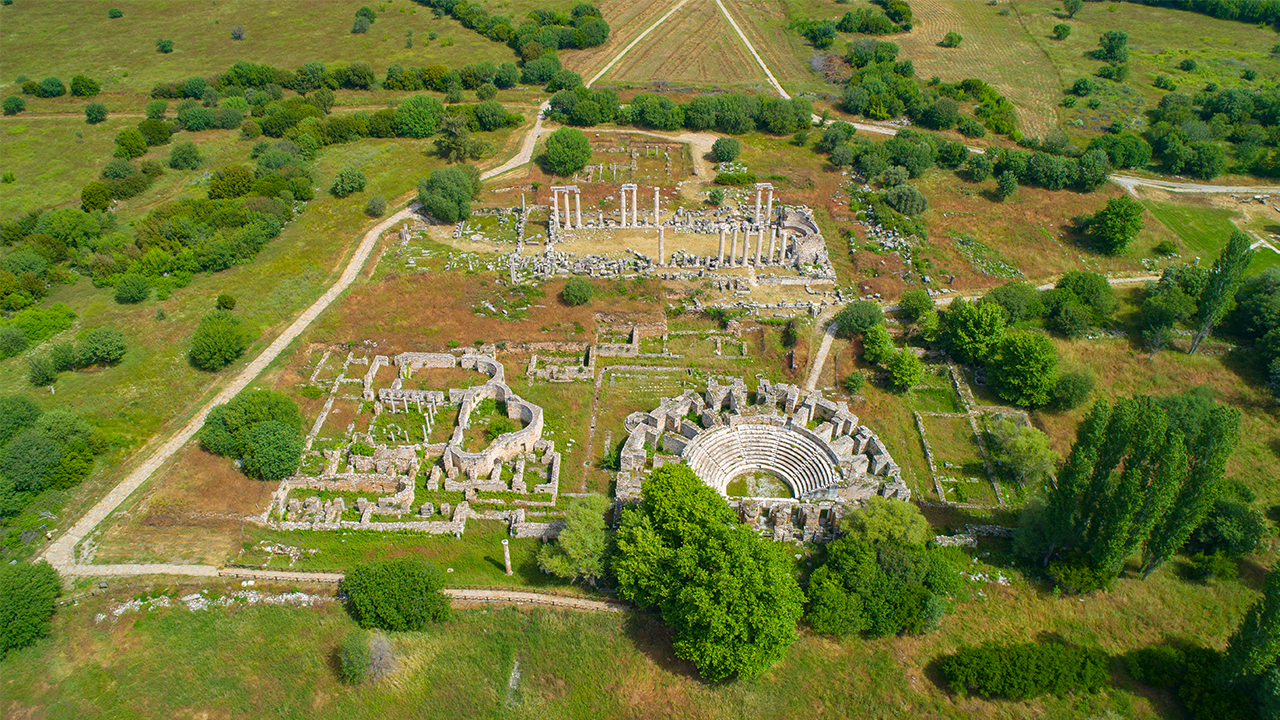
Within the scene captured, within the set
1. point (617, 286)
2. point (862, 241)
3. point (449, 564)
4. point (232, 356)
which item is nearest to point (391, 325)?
point (232, 356)

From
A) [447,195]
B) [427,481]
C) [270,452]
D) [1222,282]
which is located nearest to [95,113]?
[447,195]

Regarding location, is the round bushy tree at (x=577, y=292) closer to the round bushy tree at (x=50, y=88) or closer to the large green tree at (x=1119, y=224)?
the large green tree at (x=1119, y=224)

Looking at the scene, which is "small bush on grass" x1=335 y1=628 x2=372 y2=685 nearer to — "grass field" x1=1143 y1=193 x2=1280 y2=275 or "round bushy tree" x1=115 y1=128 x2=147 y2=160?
"round bushy tree" x1=115 y1=128 x2=147 y2=160

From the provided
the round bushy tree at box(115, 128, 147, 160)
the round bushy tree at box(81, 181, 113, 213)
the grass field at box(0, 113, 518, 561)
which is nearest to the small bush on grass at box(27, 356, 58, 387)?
the grass field at box(0, 113, 518, 561)

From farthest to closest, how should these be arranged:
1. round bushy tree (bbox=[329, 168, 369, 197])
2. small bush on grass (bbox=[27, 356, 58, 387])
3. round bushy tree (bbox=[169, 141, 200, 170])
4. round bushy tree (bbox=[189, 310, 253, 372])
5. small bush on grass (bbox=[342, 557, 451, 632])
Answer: round bushy tree (bbox=[169, 141, 200, 170]) → round bushy tree (bbox=[329, 168, 369, 197]) → round bushy tree (bbox=[189, 310, 253, 372]) → small bush on grass (bbox=[27, 356, 58, 387]) → small bush on grass (bbox=[342, 557, 451, 632])

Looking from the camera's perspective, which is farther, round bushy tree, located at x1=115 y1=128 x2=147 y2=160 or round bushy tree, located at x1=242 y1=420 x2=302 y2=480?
round bushy tree, located at x1=115 y1=128 x2=147 y2=160

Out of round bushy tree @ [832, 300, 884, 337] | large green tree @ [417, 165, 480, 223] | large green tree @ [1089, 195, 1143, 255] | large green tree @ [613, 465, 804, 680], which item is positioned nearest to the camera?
large green tree @ [613, 465, 804, 680]

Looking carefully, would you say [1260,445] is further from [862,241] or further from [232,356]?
[232,356]

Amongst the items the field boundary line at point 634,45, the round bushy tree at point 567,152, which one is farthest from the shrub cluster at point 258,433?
the field boundary line at point 634,45
